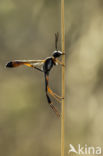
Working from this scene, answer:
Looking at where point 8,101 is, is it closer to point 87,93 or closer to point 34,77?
point 34,77

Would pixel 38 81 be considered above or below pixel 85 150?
above

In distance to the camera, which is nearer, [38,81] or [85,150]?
[85,150]

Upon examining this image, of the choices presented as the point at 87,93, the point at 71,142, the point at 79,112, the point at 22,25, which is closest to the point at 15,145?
the point at 71,142

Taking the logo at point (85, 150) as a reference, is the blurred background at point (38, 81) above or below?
above

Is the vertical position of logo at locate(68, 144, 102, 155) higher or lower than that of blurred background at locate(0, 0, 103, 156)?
lower

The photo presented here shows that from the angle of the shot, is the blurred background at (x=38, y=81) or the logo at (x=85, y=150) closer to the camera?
the logo at (x=85, y=150)
